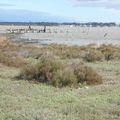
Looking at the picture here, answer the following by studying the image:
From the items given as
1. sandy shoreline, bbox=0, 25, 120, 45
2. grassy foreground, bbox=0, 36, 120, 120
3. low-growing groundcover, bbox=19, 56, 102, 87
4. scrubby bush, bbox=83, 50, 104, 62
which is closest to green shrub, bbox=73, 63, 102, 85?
low-growing groundcover, bbox=19, 56, 102, 87

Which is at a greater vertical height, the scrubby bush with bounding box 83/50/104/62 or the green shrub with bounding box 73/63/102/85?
the green shrub with bounding box 73/63/102/85

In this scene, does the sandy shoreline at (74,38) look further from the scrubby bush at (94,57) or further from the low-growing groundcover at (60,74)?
the low-growing groundcover at (60,74)

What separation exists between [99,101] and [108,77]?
6658 millimetres

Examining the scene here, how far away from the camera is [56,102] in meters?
13.8

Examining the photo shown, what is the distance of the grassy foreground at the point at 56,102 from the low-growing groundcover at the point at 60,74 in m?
0.60

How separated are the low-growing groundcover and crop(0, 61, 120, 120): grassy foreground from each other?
0.60m

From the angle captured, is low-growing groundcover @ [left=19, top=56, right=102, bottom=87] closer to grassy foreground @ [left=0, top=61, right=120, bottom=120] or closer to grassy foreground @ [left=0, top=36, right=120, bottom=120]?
grassy foreground @ [left=0, top=36, right=120, bottom=120]

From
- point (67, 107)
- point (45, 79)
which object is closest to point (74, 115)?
point (67, 107)

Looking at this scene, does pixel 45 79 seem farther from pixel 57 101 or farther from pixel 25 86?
pixel 57 101

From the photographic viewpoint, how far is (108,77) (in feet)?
67.4

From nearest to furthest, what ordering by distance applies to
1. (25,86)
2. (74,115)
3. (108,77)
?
1. (74,115)
2. (25,86)
3. (108,77)

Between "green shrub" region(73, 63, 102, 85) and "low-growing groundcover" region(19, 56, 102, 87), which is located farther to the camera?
"green shrub" region(73, 63, 102, 85)

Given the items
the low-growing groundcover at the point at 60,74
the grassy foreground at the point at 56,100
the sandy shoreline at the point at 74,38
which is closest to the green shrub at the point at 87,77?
the low-growing groundcover at the point at 60,74

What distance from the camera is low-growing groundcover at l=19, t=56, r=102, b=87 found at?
17.9 metres
